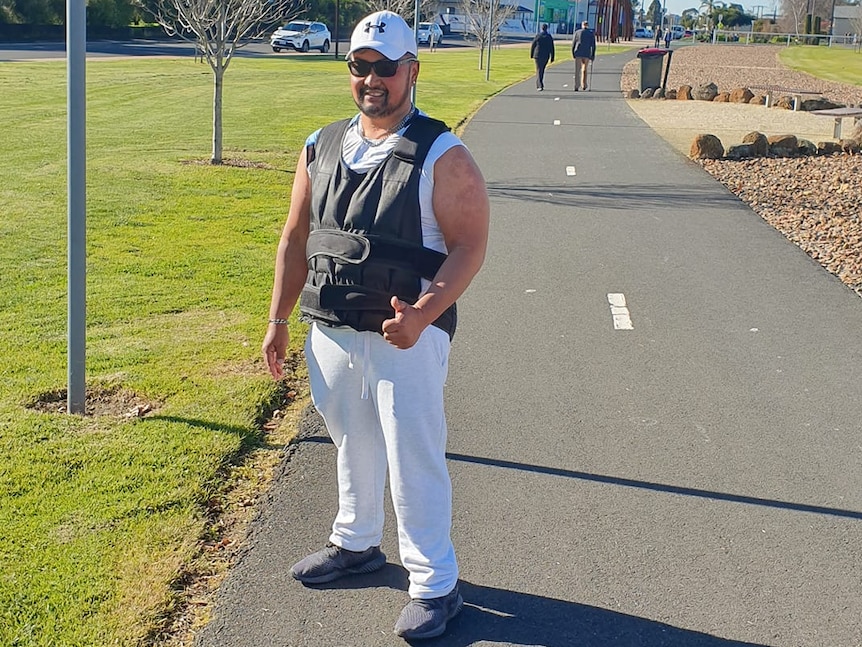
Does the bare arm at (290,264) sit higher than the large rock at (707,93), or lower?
lower

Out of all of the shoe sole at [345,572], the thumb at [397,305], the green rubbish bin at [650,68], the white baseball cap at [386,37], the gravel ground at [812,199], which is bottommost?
the shoe sole at [345,572]

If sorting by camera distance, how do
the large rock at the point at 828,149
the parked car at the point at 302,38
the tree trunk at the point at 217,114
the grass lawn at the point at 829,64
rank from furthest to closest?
the parked car at the point at 302,38, the grass lawn at the point at 829,64, the large rock at the point at 828,149, the tree trunk at the point at 217,114

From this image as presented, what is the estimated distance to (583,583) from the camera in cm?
398

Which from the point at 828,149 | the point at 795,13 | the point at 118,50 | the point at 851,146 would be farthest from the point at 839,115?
the point at 795,13

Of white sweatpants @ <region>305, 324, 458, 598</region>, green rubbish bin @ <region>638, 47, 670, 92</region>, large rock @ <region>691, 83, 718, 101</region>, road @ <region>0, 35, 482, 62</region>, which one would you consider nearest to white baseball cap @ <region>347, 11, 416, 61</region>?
white sweatpants @ <region>305, 324, 458, 598</region>

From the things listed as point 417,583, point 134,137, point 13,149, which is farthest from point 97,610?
point 134,137

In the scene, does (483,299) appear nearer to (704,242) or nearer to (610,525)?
(704,242)

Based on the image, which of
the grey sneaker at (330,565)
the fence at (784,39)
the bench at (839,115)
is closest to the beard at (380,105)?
the grey sneaker at (330,565)

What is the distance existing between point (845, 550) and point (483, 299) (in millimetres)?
4457

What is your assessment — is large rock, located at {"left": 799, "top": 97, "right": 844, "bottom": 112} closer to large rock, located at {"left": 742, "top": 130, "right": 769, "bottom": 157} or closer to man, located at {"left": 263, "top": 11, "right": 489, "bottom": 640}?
large rock, located at {"left": 742, "top": 130, "right": 769, "bottom": 157}

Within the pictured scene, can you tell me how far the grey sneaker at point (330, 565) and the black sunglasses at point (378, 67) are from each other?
1.65m

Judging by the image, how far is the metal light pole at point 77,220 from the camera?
205 inches

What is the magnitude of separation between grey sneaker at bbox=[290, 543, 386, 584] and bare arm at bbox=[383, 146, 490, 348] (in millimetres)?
969

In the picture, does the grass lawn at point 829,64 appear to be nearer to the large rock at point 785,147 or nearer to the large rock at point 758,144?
the large rock at point 785,147
